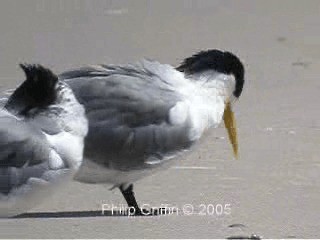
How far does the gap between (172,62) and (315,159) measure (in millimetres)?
2110

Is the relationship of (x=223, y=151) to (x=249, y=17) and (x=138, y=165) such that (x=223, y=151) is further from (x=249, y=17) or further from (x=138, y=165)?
(x=249, y=17)

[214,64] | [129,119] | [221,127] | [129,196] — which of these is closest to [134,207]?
[129,196]

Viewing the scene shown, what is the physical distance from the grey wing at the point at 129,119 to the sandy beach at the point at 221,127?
22cm

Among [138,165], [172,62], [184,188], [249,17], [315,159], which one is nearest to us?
[138,165]

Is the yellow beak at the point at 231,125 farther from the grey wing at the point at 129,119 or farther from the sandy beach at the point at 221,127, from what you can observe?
the grey wing at the point at 129,119

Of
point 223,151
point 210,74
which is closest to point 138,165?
point 210,74

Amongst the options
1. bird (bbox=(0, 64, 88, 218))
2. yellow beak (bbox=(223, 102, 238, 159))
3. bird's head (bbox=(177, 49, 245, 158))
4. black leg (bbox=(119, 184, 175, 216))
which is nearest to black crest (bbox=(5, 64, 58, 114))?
bird (bbox=(0, 64, 88, 218))

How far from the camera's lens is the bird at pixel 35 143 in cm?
389

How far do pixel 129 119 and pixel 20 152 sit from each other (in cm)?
62

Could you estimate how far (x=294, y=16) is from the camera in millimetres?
7949

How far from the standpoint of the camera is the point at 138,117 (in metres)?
4.43

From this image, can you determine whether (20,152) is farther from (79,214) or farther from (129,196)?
(129,196)

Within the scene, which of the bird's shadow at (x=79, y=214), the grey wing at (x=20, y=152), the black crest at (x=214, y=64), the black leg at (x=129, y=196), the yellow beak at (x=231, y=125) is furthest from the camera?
the yellow beak at (x=231, y=125)

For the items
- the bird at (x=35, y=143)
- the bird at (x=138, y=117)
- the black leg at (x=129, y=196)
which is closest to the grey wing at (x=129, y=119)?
the bird at (x=138, y=117)
